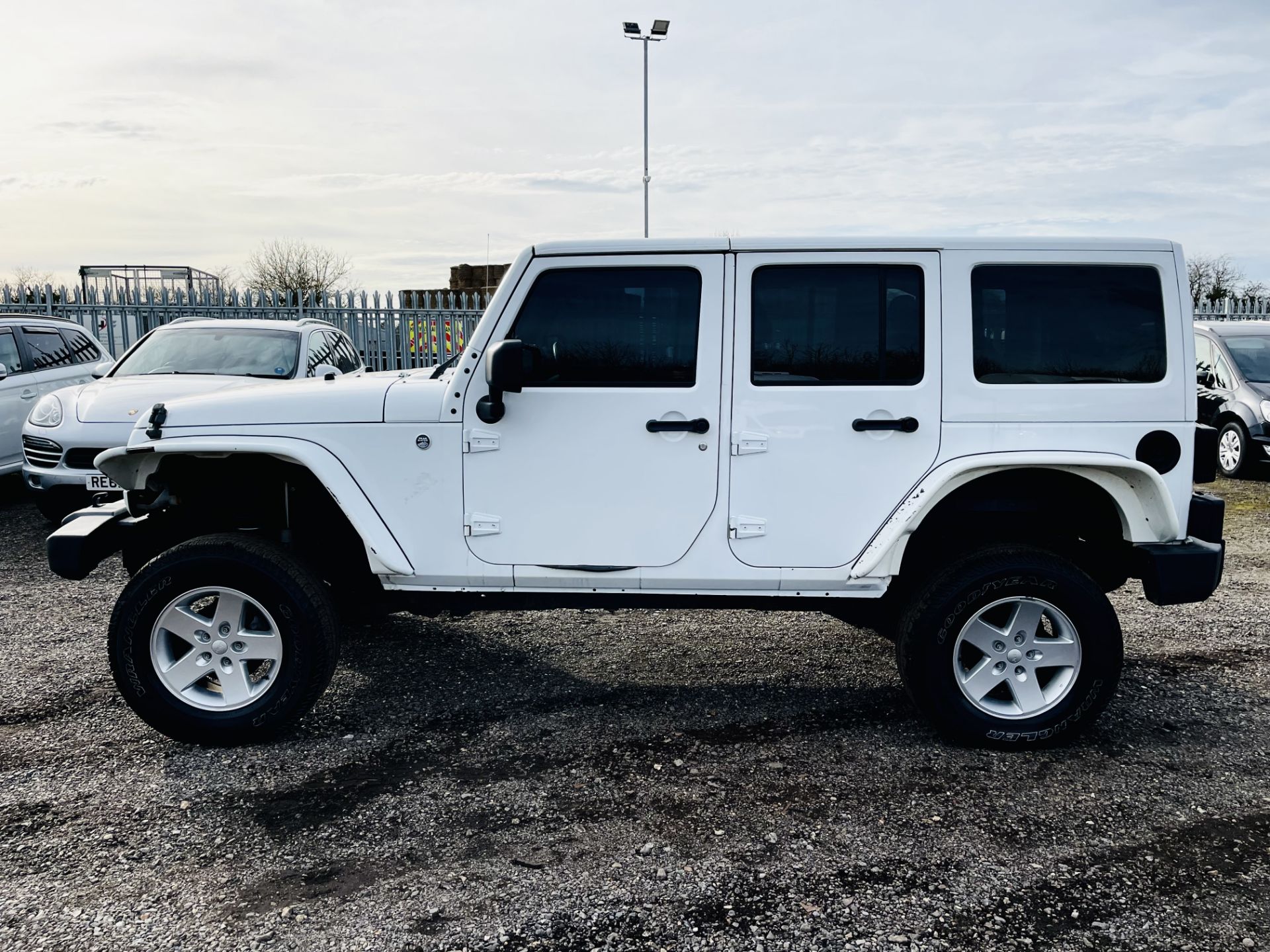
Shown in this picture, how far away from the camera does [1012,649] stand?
3891 millimetres

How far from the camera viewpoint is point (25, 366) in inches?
376

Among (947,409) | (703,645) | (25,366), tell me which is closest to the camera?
(947,409)

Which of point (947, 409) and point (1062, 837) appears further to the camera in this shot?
point (947, 409)

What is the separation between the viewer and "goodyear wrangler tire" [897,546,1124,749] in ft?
12.5

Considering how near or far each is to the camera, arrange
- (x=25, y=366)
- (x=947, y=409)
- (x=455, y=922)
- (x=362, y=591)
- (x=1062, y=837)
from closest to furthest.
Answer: (x=455, y=922), (x=1062, y=837), (x=947, y=409), (x=362, y=591), (x=25, y=366)

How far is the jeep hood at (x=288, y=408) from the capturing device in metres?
3.90

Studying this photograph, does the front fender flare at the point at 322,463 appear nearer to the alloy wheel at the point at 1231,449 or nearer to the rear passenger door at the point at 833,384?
the rear passenger door at the point at 833,384

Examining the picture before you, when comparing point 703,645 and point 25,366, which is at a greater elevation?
point 25,366

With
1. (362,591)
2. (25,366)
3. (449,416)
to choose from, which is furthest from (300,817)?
(25,366)

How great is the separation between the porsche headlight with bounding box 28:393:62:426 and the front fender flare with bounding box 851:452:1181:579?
6.70 meters

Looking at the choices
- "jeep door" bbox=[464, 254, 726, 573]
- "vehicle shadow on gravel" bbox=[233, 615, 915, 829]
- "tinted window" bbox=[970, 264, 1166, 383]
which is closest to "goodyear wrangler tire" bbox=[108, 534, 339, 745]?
"vehicle shadow on gravel" bbox=[233, 615, 915, 829]

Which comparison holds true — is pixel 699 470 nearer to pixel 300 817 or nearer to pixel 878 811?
pixel 878 811

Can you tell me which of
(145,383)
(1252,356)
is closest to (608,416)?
(145,383)

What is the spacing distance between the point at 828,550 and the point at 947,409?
717mm
